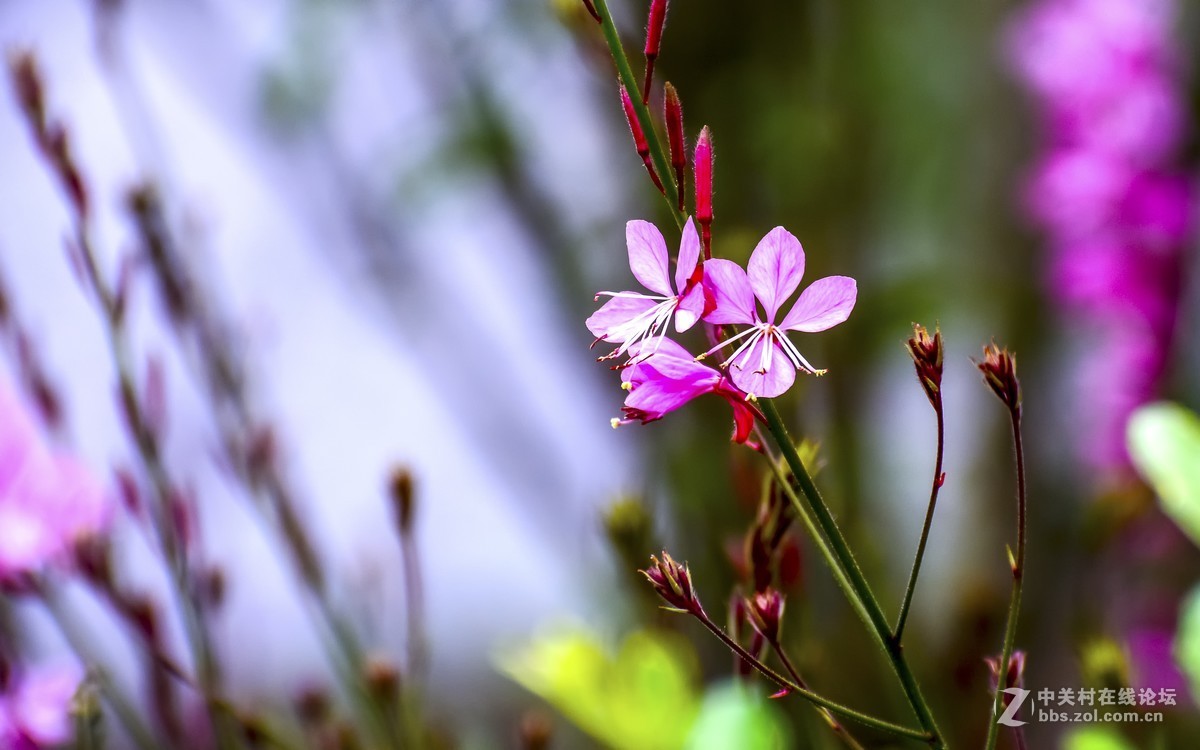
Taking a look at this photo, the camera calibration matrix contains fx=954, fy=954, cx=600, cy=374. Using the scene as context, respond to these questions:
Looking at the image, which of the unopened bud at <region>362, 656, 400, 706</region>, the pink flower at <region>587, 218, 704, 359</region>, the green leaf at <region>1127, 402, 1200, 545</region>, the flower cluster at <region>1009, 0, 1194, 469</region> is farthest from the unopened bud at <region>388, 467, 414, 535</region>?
the flower cluster at <region>1009, 0, 1194, 469</region>

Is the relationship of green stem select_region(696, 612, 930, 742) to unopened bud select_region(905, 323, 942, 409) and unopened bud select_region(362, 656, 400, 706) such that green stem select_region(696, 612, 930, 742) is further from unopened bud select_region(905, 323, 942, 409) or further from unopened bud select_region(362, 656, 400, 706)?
unopened bud select_region(362, 656, 400, 706)

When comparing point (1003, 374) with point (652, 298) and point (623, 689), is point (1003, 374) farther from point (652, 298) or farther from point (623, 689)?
point (623, 689)

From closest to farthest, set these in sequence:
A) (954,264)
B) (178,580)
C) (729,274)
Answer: (729,274), (178,580), (954,264)

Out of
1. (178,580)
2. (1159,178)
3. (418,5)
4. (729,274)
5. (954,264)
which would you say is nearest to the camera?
(729,274)

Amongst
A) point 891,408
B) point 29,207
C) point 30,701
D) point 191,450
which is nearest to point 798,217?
point 891,408

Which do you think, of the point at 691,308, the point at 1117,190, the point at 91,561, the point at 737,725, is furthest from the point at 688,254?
the point at 1117,190

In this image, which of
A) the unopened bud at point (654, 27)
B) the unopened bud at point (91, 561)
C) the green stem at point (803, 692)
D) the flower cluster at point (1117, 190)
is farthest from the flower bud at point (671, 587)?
the flower cluster at point (1117, 190)

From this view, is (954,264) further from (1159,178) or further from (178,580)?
(178,580)

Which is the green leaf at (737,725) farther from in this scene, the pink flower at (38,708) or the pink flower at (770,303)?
the pink flower at (38,708)
